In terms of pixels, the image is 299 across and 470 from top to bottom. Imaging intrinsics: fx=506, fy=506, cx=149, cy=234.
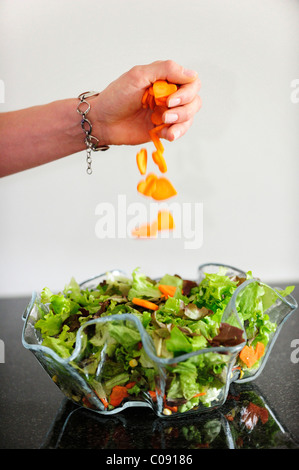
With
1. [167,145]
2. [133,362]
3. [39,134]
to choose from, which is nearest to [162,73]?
[39,134]

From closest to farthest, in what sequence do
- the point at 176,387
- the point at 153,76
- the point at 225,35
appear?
1. the point at 176,387
2. the point at 153,76
3. the point at 225,35

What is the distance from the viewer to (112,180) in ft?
7.86

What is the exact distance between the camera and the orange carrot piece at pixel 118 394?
79 centimetres

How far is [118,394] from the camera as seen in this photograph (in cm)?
79

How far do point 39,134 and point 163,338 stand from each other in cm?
83

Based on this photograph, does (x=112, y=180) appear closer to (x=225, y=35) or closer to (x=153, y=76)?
(x=225, y=35)

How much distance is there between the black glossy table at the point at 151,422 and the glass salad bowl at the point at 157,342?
23 millimetres

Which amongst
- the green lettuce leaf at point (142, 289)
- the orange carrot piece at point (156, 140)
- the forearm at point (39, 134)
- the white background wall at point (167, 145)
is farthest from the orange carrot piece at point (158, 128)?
the white background wall at point (167, 145)

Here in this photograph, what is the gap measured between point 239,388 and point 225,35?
190 cm

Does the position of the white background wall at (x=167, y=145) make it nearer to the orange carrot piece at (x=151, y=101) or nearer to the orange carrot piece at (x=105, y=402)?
the orange carrot piece at (x=151, y=101)

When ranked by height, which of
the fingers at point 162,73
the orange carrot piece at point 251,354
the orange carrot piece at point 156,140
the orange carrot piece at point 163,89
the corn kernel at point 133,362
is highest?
the fingers at point 162,73

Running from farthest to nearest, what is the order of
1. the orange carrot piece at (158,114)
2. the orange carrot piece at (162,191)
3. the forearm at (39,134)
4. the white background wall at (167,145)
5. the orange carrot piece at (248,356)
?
the white background wall at (167,145) < the forearm at (39,134) < the orange carrot piece at (158,114) < the orange carrot piece at (162,191) < the orange carrot piece at (248,356)

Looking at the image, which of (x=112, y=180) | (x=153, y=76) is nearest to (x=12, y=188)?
(x=112, y=180)

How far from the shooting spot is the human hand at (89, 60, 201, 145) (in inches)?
43.6
